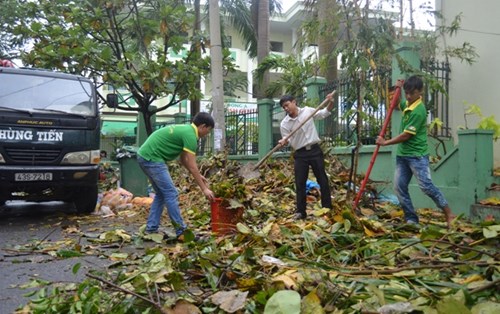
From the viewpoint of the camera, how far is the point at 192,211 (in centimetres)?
688

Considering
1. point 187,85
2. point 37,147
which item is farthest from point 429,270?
point 187,85

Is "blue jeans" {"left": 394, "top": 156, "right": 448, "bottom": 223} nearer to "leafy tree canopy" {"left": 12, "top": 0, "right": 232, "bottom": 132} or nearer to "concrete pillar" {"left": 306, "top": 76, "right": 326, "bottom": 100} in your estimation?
"concrete pillar" {"left": 306, "top": 76, "right": 326, "bottom": 100}

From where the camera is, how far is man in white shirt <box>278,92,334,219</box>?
18.4 feet

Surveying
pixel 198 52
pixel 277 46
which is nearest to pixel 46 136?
pixel 198 52

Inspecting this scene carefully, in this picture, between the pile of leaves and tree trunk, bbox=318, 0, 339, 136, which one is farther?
tree trunk, bbox=318, 0, 339, 136

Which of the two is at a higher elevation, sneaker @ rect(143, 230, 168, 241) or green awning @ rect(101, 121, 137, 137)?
green awning @ rect(101, 121, 137, 137)

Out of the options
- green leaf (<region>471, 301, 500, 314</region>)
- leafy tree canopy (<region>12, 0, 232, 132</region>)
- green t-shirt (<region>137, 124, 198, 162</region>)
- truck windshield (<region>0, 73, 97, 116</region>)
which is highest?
leafy tree canopy (<region>12, 0, 232, 132</region>)

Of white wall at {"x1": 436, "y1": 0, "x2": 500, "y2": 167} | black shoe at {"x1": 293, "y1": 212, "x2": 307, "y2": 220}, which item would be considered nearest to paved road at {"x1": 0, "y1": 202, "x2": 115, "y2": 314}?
black shoe at {"x1": 293, "y1": 212, "x2": 307, "y2": 220}

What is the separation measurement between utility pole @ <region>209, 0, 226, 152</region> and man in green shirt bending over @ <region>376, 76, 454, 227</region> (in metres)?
4.04

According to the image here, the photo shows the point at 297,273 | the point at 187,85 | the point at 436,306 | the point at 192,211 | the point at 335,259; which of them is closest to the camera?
the point at 436,306

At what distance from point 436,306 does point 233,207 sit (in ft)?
8.99

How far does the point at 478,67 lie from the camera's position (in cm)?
753

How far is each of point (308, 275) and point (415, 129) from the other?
2656 mm

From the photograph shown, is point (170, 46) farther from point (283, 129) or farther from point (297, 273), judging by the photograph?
point (297, 273)
